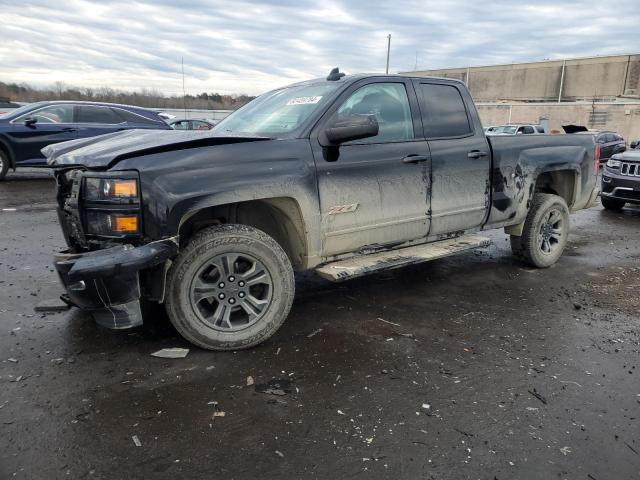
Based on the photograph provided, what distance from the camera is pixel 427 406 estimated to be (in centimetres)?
275

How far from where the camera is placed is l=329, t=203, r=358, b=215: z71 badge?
3.64 m

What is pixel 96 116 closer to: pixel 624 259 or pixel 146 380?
pixel 146 380

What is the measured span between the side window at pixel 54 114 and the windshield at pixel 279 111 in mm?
7981

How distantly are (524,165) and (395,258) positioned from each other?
6.46 ft

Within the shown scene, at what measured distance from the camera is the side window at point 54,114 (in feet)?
34.9

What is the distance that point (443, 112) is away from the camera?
14.7ft

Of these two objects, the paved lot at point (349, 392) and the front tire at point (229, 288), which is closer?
the paved lot at point (349, 392)

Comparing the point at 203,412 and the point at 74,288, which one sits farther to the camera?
the point at 74,288

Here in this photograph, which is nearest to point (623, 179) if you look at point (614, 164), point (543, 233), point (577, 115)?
point (614, 164)

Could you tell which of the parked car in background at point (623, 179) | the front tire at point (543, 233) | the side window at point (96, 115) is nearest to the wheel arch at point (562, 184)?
the front tire at point (543, 233)

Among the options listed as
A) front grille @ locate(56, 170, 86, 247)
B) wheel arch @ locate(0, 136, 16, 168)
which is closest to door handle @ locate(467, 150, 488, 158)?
front grille @ locate(56, 170, 86, 247)

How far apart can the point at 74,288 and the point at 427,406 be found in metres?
2.18

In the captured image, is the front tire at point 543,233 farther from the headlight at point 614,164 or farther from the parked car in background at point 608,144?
the parked car in background at point 608,144

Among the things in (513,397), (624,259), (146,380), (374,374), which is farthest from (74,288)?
(624,259)
